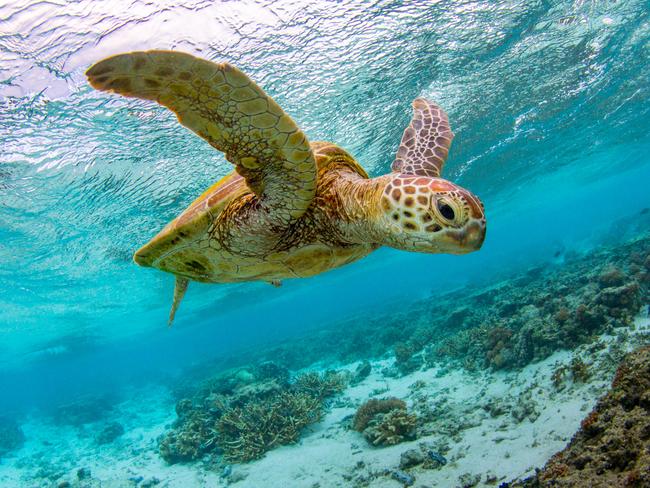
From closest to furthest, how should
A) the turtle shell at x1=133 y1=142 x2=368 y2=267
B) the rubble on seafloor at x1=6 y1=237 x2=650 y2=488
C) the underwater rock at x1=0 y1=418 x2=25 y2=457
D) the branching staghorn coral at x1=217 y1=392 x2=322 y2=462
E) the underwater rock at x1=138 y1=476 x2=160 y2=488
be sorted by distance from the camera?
the rubble on seafloor at x1=6 y1=237 x2=650 y2=488, the turtle shell at x1=133 y1=142 x2=368 y2=267, the branching staghorn coral at x1=217 y1=392 x2=322 y2=462, the underwater rock at x1=138 y1=476 x2=160 y2=488, the underwater rock at x1=0 y1=418 x2=25 y2=457

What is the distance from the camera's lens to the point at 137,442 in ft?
43.5

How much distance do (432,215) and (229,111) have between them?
4.39 feet

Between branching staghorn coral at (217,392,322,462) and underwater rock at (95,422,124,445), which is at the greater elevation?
branching staghorn coral at (217,392,322,462)

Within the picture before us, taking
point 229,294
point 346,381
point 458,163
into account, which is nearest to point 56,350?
point 229,294

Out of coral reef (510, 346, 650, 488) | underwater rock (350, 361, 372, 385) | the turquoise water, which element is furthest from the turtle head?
underwater rock (350, 361, 372, 385)

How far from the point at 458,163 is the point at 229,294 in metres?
21.1

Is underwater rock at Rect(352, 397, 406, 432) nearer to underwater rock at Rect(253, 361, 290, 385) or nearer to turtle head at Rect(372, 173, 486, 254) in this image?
underwater rock at Rect(253, 361, 290, 385)

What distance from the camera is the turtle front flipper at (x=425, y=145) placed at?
10.6 feet

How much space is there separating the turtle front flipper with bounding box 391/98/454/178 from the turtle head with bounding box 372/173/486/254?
1166 millimetres

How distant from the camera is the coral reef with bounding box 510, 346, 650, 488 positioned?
1949 millimetres

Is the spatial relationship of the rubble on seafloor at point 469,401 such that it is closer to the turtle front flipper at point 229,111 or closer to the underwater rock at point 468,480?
the underwater rock at point 468,480

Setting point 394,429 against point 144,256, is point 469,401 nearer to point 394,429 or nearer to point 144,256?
point 394,429

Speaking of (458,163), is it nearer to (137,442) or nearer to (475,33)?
(475,33)

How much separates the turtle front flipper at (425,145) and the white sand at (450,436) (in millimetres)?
3122
